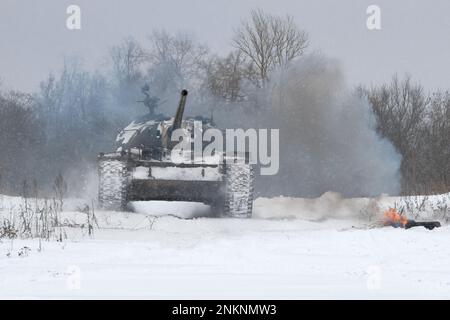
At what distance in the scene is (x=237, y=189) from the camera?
12.6 meters

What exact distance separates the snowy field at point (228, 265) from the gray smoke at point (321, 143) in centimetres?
1549

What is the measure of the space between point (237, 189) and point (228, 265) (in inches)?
273

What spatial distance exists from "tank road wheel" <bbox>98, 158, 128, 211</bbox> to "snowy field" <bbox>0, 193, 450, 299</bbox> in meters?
2.44

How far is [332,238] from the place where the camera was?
26.2 feet

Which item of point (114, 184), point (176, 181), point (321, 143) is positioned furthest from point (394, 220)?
point (321, 143)

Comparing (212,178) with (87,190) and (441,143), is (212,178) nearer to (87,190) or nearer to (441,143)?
(87,190)

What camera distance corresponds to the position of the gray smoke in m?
25.2

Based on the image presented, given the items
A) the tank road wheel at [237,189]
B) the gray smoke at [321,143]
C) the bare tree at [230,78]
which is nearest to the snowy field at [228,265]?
the tank road wheel at [237,189]

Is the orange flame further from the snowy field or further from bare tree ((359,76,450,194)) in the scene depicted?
bare tree ((359,76,450,194))

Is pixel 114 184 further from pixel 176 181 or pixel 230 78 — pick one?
pixel 230 78

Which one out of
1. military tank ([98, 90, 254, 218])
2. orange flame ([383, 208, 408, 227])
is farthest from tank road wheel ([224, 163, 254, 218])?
orange flame ([383, 208, 408, 227])
